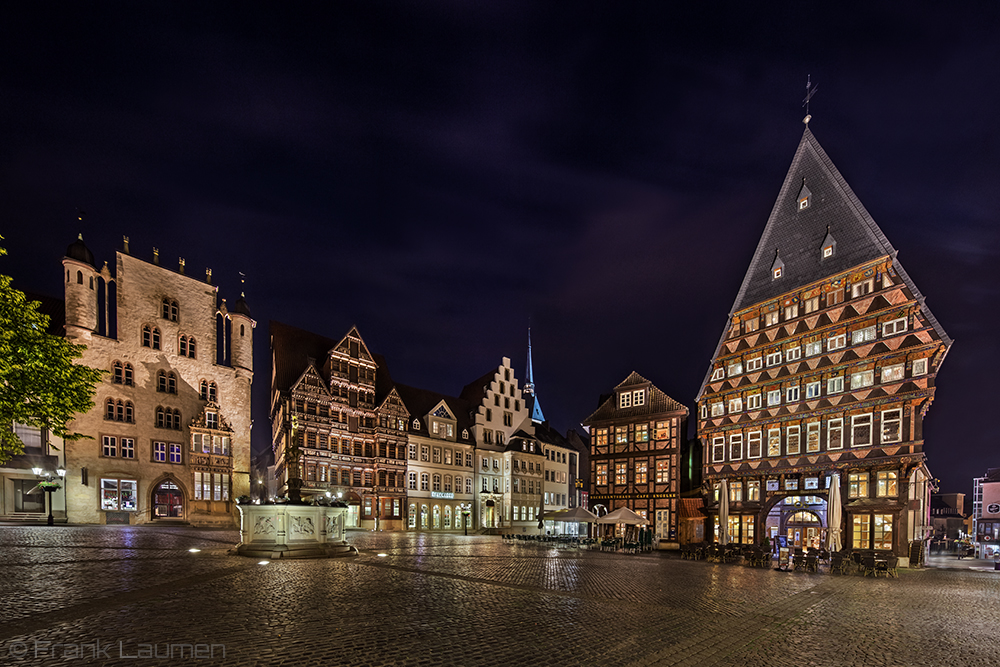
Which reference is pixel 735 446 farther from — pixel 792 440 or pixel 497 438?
pixel 497 438

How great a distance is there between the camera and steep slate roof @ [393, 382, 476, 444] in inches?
2015

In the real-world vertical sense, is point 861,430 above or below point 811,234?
below

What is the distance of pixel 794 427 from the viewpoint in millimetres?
32250

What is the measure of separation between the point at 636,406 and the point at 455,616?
35.1m

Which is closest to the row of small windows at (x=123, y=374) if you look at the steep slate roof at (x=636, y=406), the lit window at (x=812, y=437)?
the steep slate roof at (x=636, y=406)

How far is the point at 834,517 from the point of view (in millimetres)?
25578

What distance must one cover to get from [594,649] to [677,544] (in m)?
33.5

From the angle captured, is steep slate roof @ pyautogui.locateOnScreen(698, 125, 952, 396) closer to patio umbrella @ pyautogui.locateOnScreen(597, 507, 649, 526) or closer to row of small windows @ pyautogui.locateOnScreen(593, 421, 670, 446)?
row of small windows @ pyautogui.locateOnScreen(593, 421, 670, 446)

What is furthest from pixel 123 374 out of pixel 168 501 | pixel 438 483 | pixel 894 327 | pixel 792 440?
pixel 894 327

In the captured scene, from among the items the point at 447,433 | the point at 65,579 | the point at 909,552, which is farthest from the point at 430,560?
the point at 447,433

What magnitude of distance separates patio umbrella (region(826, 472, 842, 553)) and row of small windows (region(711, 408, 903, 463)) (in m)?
4.60

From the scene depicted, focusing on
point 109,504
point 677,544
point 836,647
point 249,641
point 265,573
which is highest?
point 249,641

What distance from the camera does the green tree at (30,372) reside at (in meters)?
16.8

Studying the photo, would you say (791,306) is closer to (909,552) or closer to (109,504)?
(909,552)
